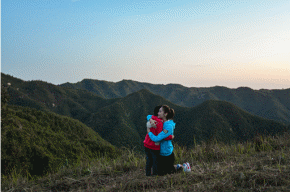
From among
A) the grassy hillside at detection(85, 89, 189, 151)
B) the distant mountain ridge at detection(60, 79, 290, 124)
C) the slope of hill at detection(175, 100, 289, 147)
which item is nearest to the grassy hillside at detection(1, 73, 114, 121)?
the grassy hillside at detection(85, 89, 189, 151)

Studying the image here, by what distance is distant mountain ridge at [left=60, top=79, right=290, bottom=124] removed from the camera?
120438 mm

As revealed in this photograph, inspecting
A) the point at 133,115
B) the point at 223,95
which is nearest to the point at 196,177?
the point at 133,115

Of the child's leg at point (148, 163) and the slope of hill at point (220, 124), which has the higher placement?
the child's leg at point (148, 163)

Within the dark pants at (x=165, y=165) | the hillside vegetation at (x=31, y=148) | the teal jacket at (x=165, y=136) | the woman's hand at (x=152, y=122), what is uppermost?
the woman's hand at (x=152, y=122)

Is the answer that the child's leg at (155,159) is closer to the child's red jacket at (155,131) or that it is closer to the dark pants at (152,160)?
the dark pants at (152,160)

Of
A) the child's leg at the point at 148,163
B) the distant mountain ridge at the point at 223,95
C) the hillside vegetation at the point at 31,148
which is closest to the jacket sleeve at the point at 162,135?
the child's leg at the point at 148,163

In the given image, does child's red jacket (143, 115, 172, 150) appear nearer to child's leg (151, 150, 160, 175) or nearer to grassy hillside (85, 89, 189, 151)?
child's leg (151, 150, 160, 175)

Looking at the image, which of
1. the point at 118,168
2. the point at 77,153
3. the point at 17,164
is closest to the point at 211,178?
the point at 118,168

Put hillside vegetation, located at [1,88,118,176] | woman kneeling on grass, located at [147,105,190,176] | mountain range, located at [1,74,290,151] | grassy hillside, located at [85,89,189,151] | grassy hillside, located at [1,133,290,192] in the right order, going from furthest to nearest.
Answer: grassy hillside, located at [85,89,189,151], mountain range, located at [1,74,290,151], hillside vegetation, located at [1,88,118,176], woman kneeling on grass, located at [147,105,190,176], grassy hillside, located at [1,133,290,192]

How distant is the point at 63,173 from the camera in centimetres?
437

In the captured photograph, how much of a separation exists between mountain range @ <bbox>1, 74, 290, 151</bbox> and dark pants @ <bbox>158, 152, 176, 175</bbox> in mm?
48233

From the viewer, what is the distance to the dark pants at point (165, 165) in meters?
3.98

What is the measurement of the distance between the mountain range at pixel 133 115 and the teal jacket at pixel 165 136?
48.3 m

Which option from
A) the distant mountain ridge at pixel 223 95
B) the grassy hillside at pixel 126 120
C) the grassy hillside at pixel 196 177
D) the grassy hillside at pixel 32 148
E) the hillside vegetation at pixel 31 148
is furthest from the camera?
the distant mountain ridge at pixel 223 95
